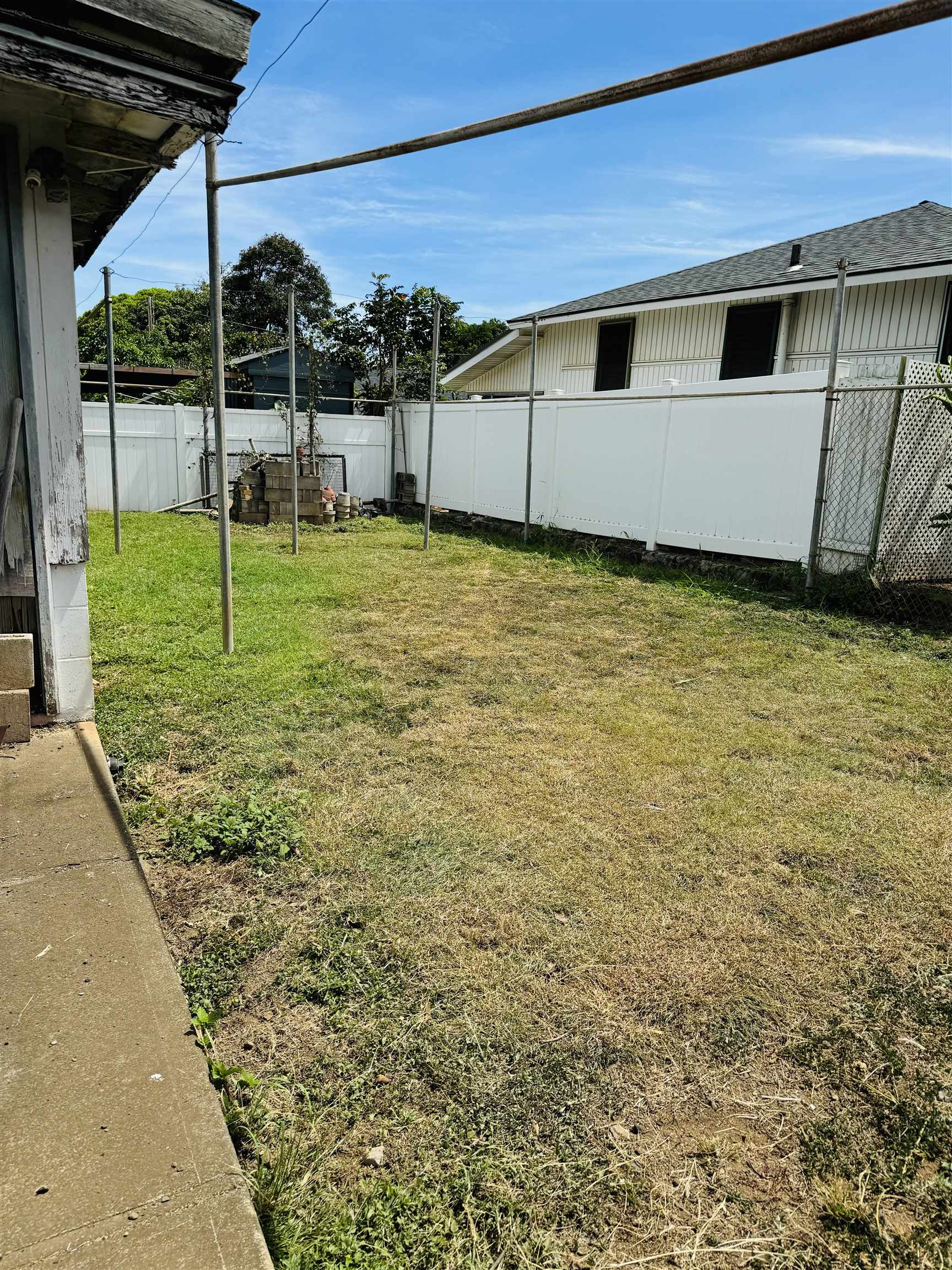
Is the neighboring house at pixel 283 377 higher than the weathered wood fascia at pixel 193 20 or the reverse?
higher

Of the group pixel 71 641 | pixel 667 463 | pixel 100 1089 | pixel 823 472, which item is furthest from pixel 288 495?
pixel 100 1089

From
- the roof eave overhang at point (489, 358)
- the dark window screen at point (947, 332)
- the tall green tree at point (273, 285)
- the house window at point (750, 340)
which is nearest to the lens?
the dark window screen at point (947, 332)

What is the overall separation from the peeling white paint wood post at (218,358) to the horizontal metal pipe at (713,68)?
187cm

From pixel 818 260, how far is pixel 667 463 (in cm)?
446

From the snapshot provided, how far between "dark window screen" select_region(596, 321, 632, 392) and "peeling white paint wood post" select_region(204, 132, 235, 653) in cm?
1005

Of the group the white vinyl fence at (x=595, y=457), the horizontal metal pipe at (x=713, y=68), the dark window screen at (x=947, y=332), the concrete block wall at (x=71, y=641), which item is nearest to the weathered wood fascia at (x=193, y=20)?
the horizontal metal pipe at (x=713, y=68)

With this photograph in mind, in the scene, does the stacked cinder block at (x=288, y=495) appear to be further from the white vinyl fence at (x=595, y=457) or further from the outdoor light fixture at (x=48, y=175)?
the outdoor light fixture at (x=48, y=175)

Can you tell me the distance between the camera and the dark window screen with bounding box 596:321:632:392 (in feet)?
44.9

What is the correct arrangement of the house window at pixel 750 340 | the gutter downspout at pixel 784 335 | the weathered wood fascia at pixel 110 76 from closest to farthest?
the weathered wood fascia at pixel 110 76 → the gutter downspout at pixel 784 335 → the house window at pixel 750 340

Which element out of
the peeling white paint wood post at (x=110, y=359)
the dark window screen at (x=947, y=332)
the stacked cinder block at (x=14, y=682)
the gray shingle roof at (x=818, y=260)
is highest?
the gray shingle roof at (x=818, y=260)

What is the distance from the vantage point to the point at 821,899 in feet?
8.54

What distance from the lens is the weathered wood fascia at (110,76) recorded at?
229cm

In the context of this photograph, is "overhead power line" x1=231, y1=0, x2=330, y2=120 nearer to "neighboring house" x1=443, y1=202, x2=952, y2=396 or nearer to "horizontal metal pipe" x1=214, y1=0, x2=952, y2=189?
"horizontal metal pipe" x1=214, y1=0, x2=952, y2=189

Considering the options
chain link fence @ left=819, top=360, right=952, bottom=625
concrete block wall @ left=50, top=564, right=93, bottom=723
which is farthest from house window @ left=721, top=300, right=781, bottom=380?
concrete block wall @ left=50, top=564, right=93, bottom=723
